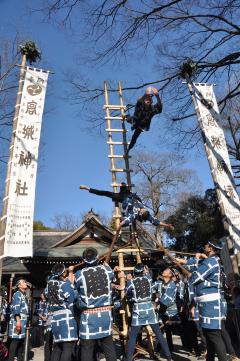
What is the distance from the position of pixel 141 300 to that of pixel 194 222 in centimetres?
1900

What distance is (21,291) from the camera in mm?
7098

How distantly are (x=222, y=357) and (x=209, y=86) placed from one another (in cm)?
611

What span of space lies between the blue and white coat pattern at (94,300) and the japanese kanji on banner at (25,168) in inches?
102

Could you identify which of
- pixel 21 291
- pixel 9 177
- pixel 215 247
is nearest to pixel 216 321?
pixel 215 247

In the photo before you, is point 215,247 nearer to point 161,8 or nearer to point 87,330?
point 87,330

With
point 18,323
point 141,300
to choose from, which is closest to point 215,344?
point 141,300

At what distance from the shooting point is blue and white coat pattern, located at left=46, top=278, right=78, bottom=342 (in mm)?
5078

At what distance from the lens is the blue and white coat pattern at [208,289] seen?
4.66 meters

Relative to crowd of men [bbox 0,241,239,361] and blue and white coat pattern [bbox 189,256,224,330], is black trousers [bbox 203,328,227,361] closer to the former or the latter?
crowd of men [bbox 0,241,239,361]

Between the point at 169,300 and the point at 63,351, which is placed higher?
the point at 169,300

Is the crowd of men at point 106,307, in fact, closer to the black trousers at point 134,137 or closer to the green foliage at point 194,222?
the black trousers at point 134,137

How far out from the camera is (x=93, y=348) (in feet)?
15.3

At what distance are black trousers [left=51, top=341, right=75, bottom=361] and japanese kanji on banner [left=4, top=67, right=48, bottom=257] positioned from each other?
2203 mm

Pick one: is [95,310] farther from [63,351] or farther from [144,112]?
[144,112]
